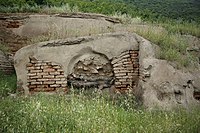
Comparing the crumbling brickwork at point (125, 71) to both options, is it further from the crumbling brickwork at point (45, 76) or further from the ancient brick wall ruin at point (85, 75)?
the crumbling brickwork at point (45, 76)

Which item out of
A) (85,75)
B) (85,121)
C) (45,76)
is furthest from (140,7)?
(85,121)

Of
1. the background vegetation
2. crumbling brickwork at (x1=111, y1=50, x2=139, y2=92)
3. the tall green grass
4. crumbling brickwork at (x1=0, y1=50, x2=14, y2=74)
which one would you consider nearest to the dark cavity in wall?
crumbling brickwork at (x1=111, y1=50, x2=139, y2=92)

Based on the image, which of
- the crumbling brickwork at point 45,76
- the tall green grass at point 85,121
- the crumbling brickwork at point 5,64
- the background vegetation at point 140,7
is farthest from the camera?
the background vegetation at point 140,7

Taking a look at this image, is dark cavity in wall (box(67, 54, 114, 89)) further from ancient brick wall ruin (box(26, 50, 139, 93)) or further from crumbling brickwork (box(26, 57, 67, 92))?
crumbling brickwork (box(26, 57, 67, 92))

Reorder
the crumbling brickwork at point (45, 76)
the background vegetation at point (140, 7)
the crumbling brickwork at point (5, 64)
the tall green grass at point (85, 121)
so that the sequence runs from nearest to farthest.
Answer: the tall green grass at point (85, 121), the crumbling brickwork at point (45, 76), the crumbling brickwork at point (5, 64), the background vegetation at point (140, 7)

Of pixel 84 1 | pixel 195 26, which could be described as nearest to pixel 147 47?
pixel 195 26

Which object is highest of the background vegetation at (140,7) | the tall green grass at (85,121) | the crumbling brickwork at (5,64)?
the background vegetation at (140,7)

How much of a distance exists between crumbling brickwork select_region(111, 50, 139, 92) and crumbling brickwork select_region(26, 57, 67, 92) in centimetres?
120

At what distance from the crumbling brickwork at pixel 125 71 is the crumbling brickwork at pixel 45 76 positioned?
3.94ft

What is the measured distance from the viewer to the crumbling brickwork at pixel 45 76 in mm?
10047

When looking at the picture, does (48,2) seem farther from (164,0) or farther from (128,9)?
(164,0)

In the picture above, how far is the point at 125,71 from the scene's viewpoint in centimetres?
1010

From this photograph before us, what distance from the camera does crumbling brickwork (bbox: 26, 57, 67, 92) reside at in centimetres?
1005

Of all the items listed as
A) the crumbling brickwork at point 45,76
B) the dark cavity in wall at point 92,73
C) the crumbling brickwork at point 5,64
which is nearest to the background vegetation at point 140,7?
the crumbling brickwork at point 5,64
